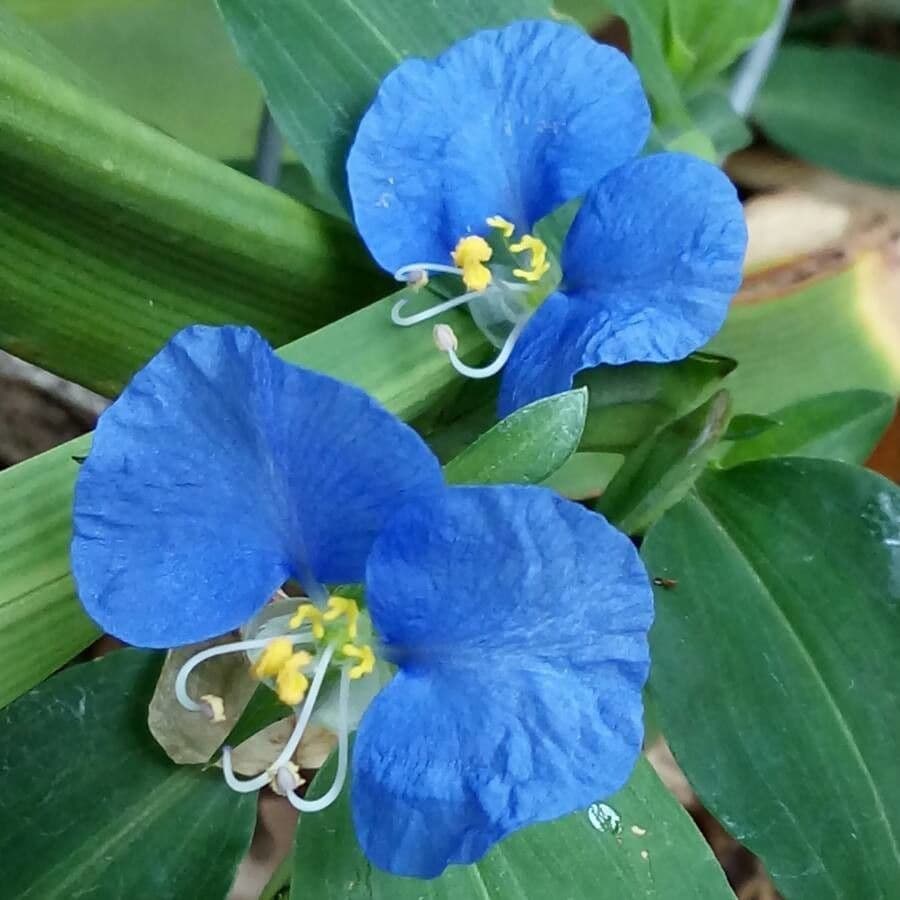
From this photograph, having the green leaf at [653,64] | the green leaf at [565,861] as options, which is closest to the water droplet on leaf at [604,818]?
the green leaf at [565,861]

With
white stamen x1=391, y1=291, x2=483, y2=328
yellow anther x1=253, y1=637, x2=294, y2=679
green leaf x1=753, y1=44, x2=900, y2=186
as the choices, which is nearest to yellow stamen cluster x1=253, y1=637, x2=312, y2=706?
yellow anther x1=253, y1=637, x2=294, y2=679

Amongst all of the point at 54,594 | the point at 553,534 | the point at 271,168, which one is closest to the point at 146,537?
the point at 54,594

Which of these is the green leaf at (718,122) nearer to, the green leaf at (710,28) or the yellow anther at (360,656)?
the green leaf at (710,28)

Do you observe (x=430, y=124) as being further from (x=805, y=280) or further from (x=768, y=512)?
(x=805, y=280)

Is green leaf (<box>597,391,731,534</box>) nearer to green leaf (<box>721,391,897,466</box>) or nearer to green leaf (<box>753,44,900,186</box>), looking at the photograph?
green leaf (<box>721,391,897,466</box>)

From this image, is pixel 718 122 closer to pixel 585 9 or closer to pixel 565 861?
pixel 585 9
